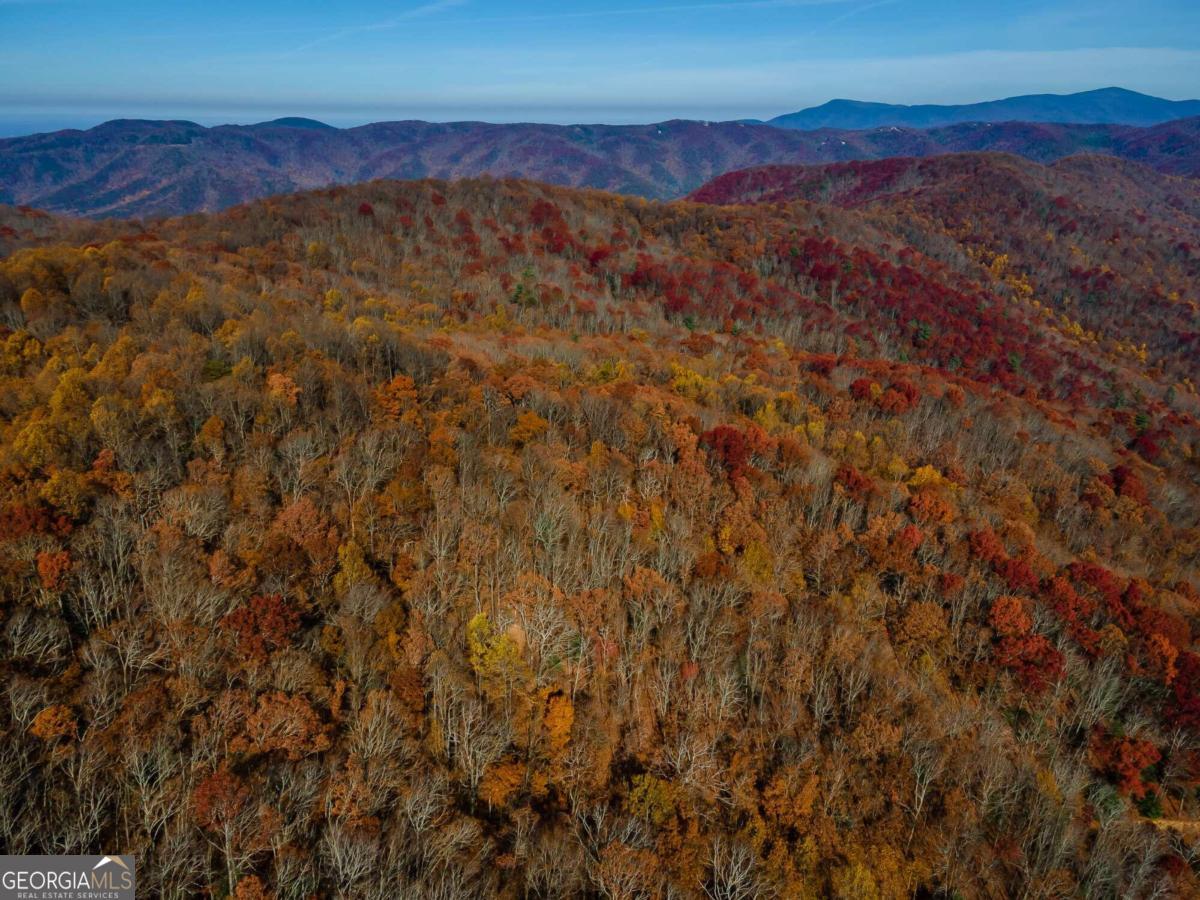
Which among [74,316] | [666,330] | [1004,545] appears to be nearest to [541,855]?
[1004,545]

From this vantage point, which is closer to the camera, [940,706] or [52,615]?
[52,615]

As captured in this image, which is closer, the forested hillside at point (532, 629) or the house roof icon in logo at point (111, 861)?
the house roof icon in logo at point (111, 861)

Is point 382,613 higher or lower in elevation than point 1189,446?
higher

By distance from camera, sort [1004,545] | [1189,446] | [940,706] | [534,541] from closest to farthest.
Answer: [940,706] < [534,541] < [1004,545] < [1189,446]

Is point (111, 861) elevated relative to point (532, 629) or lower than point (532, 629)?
elevated

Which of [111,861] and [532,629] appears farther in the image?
[532,629]

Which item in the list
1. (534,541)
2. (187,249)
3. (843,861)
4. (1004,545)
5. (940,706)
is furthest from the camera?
(187,249)

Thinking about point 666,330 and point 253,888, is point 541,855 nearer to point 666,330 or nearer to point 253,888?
point 253,888

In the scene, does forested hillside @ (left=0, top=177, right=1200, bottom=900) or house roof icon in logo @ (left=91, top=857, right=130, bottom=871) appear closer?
house roof icon in logo @ (left=91, top=857, right=130, bottom=871)
